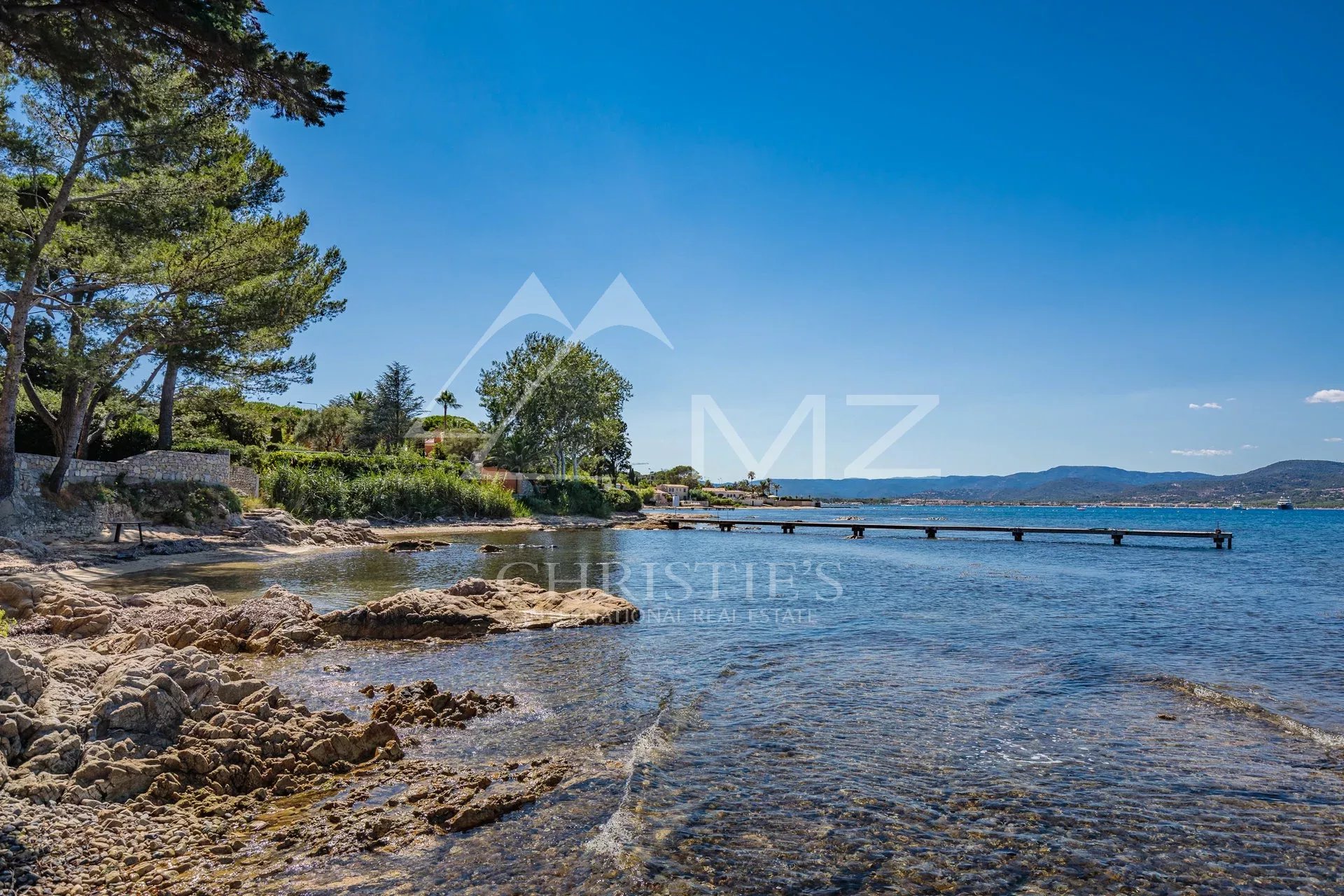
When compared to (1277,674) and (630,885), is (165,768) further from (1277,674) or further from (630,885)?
(1277,674)

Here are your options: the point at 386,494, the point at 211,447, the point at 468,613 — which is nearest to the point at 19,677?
the point at 468,613

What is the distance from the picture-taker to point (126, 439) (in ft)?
95.3

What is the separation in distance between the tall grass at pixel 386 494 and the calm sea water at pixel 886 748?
20663mm

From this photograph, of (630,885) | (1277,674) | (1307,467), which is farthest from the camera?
(1307,467)

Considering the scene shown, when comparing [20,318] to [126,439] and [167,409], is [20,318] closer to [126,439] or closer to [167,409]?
[167,409]

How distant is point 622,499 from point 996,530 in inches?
1315

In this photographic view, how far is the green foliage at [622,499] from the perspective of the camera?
6594cm

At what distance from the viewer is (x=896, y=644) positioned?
42.1 ft

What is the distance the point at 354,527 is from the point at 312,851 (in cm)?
3489

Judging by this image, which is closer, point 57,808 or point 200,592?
point 57,808

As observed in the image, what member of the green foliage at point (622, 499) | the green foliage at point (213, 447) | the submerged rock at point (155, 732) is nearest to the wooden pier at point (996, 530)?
the green foliage at point (622, 499)

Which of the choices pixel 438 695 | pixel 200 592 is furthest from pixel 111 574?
pixel 438 695

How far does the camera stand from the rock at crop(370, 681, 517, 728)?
24.5 ft

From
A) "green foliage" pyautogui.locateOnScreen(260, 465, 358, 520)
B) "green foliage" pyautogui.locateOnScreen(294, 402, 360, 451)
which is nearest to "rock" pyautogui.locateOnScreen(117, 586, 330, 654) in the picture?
"green foliage" pyautogui.locateOnScreen(260, 465, 358, 520)
